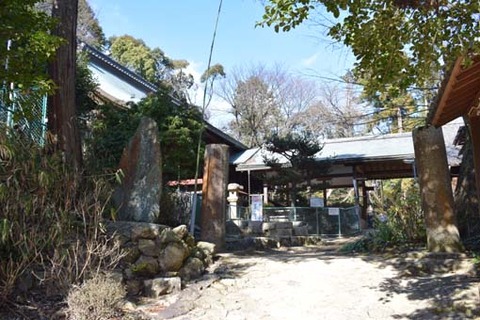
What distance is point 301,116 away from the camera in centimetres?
3036

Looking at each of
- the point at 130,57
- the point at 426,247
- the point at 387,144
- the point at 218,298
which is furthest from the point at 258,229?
the point at 130,57

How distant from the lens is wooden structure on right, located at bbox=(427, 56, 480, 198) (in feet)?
16.0

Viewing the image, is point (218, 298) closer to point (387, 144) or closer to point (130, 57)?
point (387, 144)

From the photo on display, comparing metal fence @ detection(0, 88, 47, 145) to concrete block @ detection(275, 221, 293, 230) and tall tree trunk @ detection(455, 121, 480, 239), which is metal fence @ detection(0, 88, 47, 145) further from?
concrete block @ detection(275, 221, 293, 230)

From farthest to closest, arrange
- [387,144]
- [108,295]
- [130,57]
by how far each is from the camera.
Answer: [130,57] < [387,144] < [108,295]

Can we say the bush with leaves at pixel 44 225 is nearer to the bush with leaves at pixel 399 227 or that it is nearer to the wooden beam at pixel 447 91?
the wooden beam at pixel 447 91

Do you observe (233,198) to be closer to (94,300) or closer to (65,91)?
(65,91)

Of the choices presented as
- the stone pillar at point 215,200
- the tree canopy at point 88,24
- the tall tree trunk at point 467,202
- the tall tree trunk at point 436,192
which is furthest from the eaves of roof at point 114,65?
the tall tree trunk at point 467,202

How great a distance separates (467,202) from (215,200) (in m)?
4.53

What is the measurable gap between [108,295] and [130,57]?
977 inches

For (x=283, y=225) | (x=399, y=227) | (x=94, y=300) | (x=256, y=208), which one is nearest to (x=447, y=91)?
(x=399, y=227)

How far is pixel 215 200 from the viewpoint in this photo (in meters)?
8.23

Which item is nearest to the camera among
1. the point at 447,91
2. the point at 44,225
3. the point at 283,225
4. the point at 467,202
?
the point at 44,225

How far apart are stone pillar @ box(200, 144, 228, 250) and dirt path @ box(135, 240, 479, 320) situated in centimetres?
113
